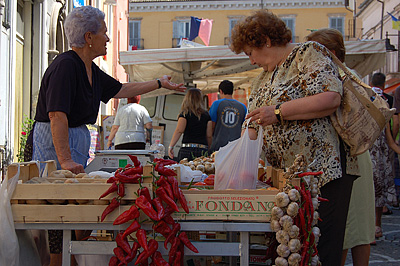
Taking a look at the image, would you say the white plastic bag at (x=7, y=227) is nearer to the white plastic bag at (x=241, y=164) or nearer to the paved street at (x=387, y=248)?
the white plastic bag at (x=241, y=164)

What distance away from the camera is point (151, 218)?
2.27 metres

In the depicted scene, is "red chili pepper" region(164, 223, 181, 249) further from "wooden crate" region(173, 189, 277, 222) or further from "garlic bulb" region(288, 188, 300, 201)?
"garlic bulb" region(288, 188, 300, 201)

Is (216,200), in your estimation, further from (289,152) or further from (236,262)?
(236,262)

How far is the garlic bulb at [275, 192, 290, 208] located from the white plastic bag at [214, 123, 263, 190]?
0.43 meters

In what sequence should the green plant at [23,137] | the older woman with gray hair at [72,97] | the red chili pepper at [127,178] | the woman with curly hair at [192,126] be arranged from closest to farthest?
1. the red chili pepper at [127,178]
2. the older woman with gray hair at [72,97]
3. the woman with curly hair at [192,126]
4. the green plant at [23,137]

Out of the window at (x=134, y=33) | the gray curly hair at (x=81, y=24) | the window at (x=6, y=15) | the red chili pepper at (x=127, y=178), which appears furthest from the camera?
the window at (x=134, y=33)

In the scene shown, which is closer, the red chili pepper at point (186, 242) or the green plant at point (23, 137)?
the red chili pepper at point (186, 242)

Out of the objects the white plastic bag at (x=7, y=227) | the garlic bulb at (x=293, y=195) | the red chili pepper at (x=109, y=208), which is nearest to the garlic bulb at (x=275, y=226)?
the garlic bulb at (x=293, y=195)

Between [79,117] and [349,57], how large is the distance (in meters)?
7.71

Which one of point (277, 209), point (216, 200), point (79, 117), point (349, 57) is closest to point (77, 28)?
point (79, 117)

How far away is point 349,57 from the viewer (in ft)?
33.1

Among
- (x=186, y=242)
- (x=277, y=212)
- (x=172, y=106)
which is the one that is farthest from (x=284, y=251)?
(x=172, y=106)

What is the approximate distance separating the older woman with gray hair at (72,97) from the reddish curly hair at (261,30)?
1.00 m

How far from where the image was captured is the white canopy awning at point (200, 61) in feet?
31.8
